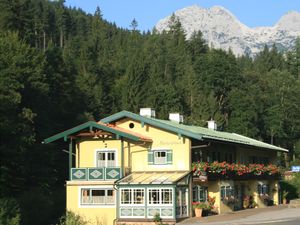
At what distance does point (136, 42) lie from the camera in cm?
15562

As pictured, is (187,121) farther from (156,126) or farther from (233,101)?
(156,126)

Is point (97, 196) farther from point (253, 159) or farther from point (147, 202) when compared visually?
point (253, 159)

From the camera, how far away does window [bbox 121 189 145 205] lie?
41.6 metres

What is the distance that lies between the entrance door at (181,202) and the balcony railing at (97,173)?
433cm

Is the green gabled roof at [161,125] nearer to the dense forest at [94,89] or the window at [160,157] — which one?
the window at [160,157]

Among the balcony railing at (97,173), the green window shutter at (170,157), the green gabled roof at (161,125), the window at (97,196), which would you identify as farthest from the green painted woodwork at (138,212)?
the green gabled roof at (161,125)

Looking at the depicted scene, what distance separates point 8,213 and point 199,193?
14.4m

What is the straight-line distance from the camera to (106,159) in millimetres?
45594

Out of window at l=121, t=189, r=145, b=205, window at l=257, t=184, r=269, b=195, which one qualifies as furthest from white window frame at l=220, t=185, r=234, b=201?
window at l=121, t=189, r=145, b=205

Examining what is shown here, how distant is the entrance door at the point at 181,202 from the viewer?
41625 mm

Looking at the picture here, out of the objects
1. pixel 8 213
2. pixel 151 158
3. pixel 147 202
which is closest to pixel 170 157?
pixel 151 158

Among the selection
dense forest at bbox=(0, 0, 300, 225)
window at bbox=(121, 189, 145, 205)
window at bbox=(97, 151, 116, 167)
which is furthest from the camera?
dense forest at bbox=(0, 0, 300, 225)

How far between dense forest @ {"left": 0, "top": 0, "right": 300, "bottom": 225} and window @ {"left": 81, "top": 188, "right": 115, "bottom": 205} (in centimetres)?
397

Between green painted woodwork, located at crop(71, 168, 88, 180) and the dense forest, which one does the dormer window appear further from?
the dense forest
